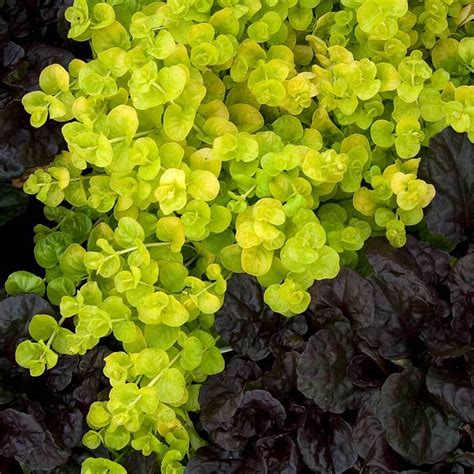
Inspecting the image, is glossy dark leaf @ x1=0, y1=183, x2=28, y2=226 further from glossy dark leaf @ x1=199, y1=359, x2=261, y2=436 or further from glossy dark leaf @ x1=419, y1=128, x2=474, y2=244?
glossy dark leaf @ x1=419, y1=128, x2=474, y2=244

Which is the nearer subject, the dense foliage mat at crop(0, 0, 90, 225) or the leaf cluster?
the leaf cluster

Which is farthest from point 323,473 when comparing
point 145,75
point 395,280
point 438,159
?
point 145,75

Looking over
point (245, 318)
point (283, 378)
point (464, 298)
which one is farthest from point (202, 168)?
point (464, 298)

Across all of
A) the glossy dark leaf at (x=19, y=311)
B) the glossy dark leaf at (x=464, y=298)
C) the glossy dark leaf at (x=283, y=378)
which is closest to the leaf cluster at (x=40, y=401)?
the glossy dark leaf at (x=19, y=311)

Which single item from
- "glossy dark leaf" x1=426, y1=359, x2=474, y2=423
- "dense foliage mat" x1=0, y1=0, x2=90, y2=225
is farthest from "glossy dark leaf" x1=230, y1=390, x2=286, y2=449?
"dense foliage mat" x1=0, y1=0, x2=90, y2=225

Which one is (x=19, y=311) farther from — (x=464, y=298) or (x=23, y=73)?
(x=464, y=298)

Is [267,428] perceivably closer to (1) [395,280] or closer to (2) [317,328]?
(2) [317,328]

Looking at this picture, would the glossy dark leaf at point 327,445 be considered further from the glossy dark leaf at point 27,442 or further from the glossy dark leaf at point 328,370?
the glossy dark leaf at point 27,442
